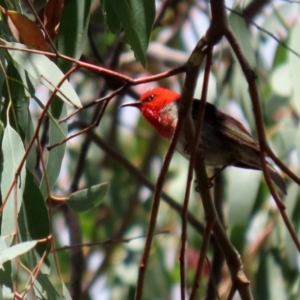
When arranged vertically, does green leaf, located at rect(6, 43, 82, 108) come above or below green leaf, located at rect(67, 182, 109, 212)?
above

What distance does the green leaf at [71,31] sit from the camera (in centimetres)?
270

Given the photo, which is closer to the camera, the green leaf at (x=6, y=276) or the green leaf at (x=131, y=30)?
the green leaf at (x=6, y=276)

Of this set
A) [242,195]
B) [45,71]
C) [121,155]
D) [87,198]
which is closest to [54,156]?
[87,198]

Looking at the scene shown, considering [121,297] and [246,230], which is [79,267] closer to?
[246,230]

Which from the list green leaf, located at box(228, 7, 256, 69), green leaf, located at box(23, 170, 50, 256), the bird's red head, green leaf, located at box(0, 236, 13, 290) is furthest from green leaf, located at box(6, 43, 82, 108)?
the bird's red head

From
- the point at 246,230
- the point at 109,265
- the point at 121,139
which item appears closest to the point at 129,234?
the point at 109,265

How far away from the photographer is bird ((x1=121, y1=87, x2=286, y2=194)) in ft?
14.2

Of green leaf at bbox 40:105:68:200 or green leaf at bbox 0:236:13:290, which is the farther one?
green leaf at bbox 40:105:68:200

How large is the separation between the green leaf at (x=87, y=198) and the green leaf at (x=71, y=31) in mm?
470

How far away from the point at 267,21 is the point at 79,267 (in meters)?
2.13

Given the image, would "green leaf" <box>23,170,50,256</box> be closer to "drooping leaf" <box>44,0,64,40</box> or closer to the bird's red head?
"drooping leaf" <box>44,0,64,40</box>

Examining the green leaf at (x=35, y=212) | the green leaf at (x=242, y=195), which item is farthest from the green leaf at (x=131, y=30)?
the green leaf at (x=242, y=195)

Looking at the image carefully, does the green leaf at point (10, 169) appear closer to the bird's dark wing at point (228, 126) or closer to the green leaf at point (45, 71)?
the green leaf at point (45, 71)

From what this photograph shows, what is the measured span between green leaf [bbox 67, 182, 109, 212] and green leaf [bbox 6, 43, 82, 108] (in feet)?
1.35
